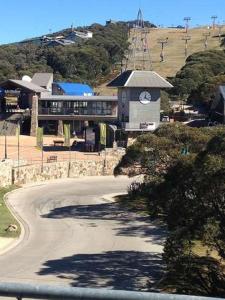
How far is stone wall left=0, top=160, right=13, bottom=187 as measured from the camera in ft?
178

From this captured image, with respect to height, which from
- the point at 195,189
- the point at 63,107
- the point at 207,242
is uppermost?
the point at 63,107

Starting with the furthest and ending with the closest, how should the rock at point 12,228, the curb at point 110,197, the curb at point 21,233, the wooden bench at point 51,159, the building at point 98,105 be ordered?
1. the building at point 98,105
2. the wooden bench at point 51,159
3. the curb at point 110,197
4. the rock at point 12,228
5. the curb at point 21,233

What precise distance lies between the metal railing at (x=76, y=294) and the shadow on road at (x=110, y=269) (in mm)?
19940

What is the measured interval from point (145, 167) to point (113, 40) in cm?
14394

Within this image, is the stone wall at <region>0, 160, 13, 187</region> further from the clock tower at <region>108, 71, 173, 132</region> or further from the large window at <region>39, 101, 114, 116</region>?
the large window at <region>39, 101, 114, 116</region>

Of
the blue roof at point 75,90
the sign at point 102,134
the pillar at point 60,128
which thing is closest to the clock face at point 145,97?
the sign at point 102,134

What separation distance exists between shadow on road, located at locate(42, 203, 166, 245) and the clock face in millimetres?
31874

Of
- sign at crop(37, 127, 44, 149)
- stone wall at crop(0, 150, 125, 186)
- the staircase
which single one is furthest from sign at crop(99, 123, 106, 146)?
the staircase

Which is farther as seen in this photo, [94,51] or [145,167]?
[94,51]

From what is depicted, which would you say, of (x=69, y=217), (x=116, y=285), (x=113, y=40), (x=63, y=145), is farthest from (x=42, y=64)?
(x=116, y=285)

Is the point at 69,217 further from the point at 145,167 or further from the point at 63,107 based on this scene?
the point at 63,107

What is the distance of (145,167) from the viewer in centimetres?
4066

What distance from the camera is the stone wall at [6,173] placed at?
54.2m

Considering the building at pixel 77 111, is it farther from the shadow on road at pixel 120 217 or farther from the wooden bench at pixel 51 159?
the shadow on road at pixel 120 217
